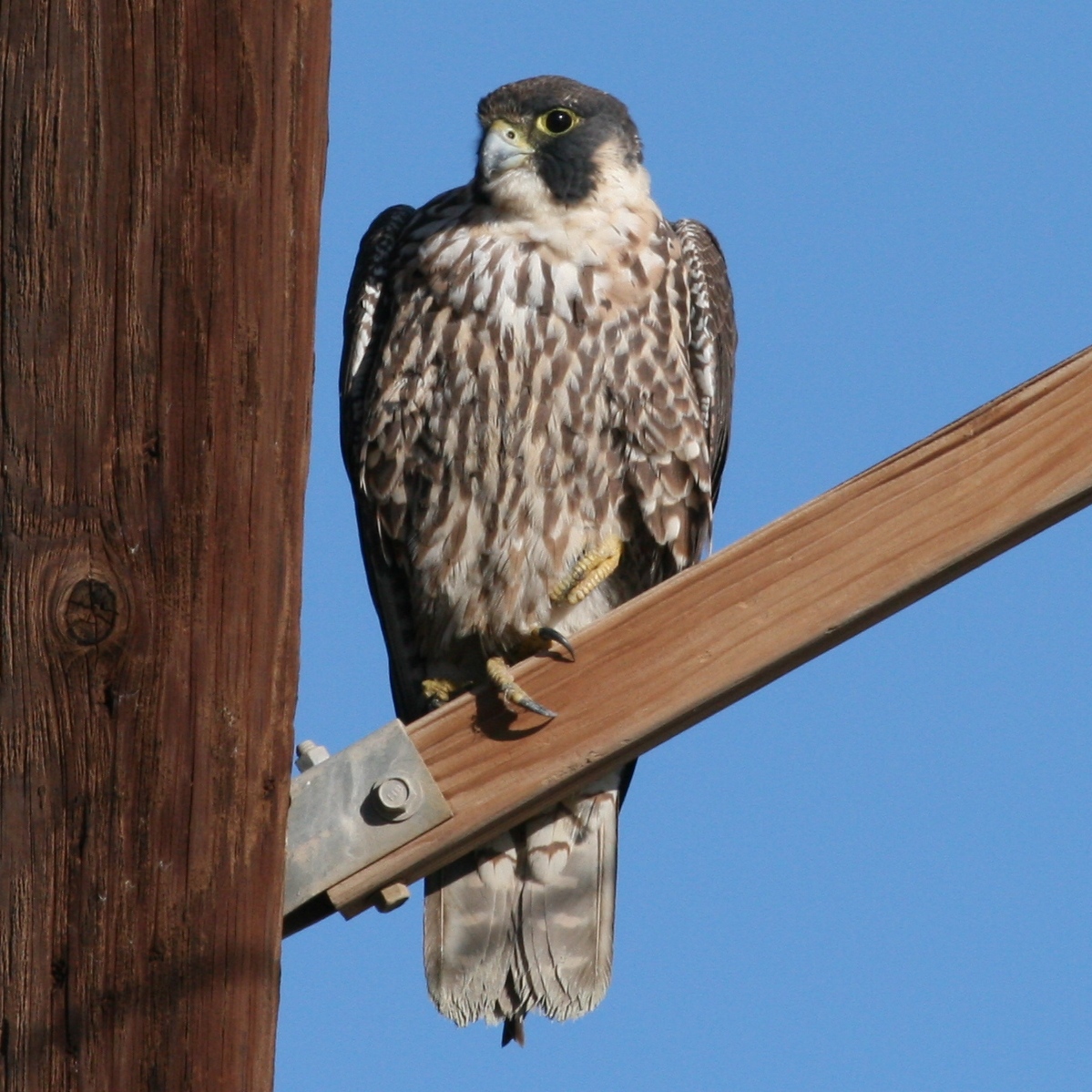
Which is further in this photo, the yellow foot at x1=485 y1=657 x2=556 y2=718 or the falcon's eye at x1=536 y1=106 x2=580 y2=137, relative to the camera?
the falcon's eye at x1=536 y1=106 x2=580 y2=137

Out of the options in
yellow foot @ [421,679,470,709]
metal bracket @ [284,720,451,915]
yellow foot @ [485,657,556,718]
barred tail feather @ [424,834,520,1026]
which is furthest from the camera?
yellow foot @ [421,679,470,709]

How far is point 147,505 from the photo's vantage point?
1.78 meters

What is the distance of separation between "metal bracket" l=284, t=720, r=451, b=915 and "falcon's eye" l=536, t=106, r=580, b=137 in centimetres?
195

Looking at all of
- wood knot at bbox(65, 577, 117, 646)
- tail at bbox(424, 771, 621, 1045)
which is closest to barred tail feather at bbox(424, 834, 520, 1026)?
tail at bbox(424, 771, 621, 1045)

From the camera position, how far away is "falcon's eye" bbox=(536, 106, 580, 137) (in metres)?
3.77

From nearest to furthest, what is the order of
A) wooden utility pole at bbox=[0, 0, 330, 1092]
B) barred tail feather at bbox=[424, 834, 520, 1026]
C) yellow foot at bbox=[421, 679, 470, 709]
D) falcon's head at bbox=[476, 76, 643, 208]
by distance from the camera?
wooden utility pole at bbox=[0, 0, 330, 1092] < barred tail feather at bbox=[424, 834, 520, 1026] < yellow foot at bbox=[421, 679, 470, 709] < falcon's head at bbox=[476, 76, 643, 208]

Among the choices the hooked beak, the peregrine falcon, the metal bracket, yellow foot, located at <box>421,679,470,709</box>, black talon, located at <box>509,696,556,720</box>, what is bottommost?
the metal bracket

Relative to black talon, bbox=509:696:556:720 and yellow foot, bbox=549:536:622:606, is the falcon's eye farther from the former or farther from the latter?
black talon, bbox=509:696:556:720

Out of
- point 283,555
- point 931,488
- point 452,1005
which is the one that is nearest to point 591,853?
point 452,1005

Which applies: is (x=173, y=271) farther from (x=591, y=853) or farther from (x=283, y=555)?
(x=591, y=853)

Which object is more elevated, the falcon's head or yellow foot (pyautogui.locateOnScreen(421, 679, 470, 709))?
the falcon's head

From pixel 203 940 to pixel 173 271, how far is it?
74 centimetres

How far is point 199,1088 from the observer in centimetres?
187

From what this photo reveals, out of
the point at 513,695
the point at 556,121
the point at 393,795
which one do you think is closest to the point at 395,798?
the point at 393,795
